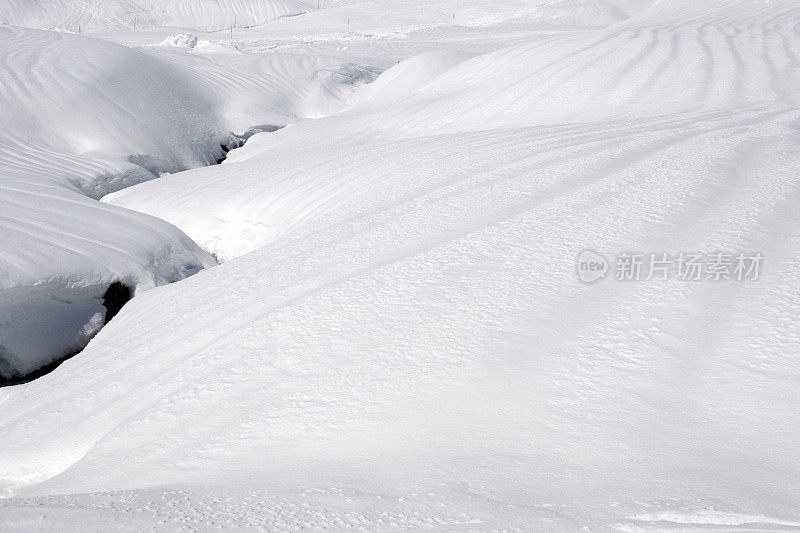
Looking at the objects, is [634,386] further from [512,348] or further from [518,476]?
[518,476]

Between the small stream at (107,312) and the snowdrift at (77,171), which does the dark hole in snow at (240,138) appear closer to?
the snowdrift at (77,171)

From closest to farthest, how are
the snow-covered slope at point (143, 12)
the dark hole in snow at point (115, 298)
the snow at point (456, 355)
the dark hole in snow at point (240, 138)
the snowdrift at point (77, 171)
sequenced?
the snow at point (456, 355) < the snowdrift at point (77, 171) < the dark hole in snow at point (115, 298) < the dark hole in snow at point (240, 138) < the snow-covered slope at point (143, 12)

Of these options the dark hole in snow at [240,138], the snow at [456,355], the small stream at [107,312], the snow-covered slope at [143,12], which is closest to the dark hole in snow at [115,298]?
the small stream at [107,312]

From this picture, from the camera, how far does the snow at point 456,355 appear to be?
0.97 metres

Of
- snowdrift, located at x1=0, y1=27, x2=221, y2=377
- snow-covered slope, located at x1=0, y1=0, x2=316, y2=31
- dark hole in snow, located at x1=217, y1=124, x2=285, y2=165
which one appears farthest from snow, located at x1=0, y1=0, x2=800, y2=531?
snow-covered slope, located at x1=0, y1=0, x2=316, y2=31

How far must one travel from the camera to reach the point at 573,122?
3.82m

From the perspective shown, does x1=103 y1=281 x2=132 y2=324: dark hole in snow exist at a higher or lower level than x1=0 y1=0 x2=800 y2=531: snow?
lower

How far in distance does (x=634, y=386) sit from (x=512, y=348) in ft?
0.89

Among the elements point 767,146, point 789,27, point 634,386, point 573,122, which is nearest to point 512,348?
point 634,386

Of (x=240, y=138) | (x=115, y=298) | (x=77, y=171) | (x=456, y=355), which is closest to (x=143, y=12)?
(x=240, y=138)

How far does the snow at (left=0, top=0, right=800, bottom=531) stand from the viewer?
0.97 metres

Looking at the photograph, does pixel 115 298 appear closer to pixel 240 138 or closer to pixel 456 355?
pixel 456 355

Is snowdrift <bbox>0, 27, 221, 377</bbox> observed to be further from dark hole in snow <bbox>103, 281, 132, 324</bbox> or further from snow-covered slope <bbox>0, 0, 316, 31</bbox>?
snow-covered slope <bbox>0, 0, 316, 31</bbox>

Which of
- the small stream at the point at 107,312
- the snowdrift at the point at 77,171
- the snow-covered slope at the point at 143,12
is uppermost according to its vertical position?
the snow-covered slope at the point at 143,12
